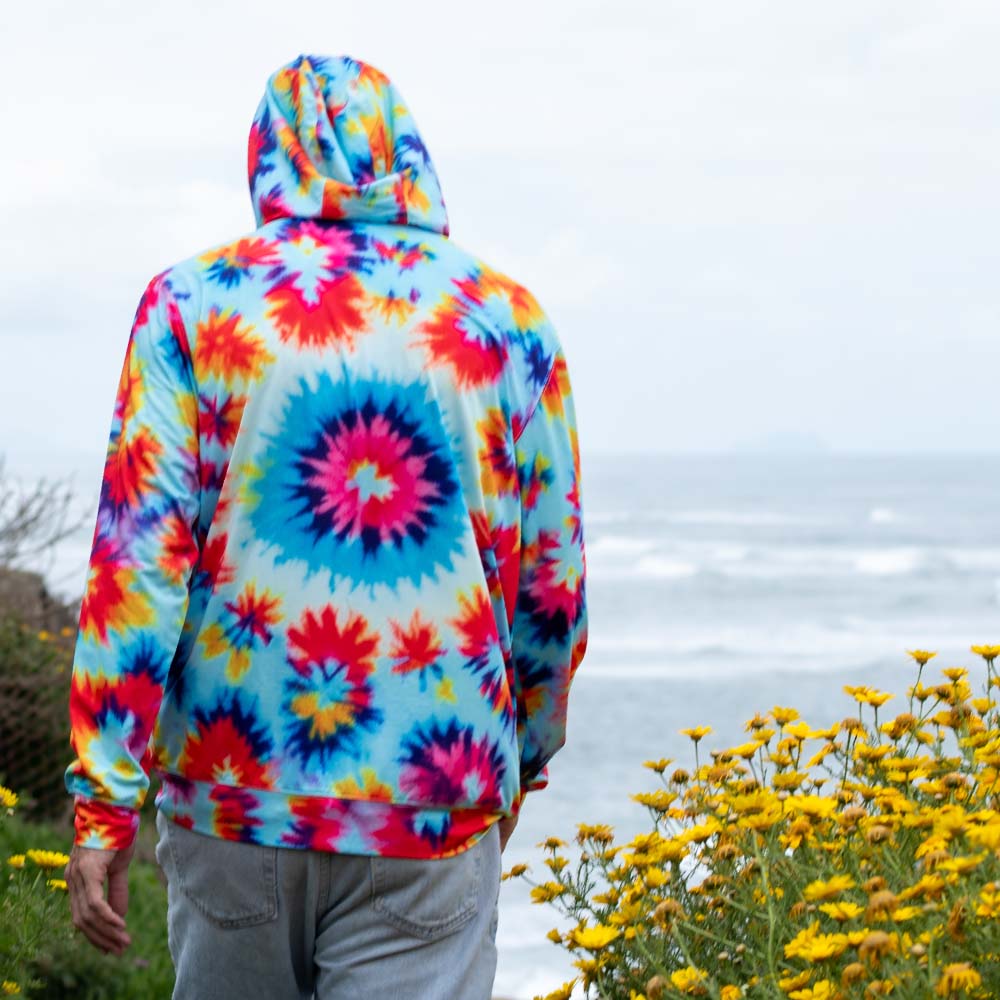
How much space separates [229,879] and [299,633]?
32cm

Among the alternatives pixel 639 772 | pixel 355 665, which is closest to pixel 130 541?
pixel 355 665

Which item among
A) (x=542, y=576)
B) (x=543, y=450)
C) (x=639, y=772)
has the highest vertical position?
(x=543, y=450)

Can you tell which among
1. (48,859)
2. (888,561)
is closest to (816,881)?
(48,859)

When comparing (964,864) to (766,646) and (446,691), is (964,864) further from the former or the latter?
(766,646)

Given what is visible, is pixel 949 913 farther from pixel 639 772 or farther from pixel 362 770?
pixel 639 772

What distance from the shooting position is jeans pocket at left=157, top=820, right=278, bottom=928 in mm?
1953

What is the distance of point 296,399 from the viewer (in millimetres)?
1954

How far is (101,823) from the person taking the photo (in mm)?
1916

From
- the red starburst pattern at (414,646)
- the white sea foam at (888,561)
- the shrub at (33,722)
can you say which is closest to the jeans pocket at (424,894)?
the red starburst pattern at (414,646)

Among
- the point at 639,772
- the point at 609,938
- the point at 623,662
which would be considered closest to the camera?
the point at 609,938

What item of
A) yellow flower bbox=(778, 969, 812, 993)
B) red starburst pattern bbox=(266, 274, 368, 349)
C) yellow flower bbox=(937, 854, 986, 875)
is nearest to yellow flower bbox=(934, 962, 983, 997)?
yellow flower bbox=(937, 854, 986, 875)

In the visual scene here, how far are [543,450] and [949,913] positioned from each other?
2.61 ft

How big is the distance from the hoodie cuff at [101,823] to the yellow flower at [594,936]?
2.02 ft

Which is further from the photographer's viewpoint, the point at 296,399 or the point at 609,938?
the point at 609,938
